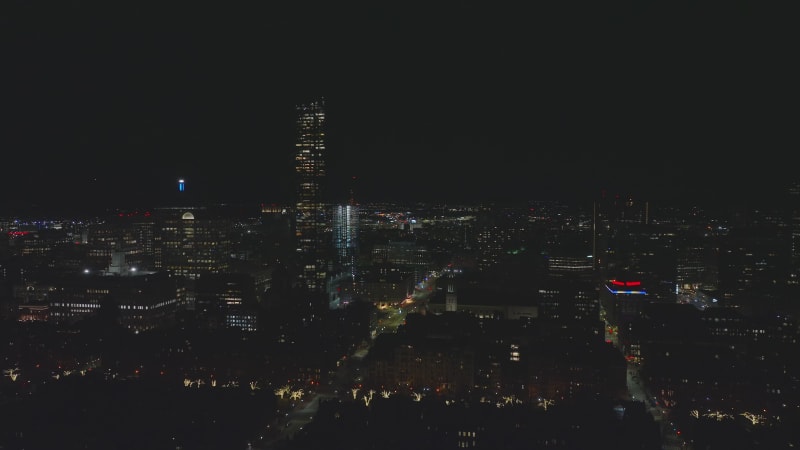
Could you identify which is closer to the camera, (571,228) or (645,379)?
(645,379)

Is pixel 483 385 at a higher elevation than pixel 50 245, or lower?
lower

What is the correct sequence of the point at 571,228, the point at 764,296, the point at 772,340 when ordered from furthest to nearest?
the point at 571,228 < the point at 764,296 < the point at 772,340

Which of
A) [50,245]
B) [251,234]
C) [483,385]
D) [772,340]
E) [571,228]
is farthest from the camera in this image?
[571,228]

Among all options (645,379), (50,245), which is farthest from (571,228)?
(50,245)

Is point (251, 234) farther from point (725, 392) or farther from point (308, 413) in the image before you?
point (725, 392)

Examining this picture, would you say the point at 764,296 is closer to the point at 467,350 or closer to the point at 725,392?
the point at 725,392

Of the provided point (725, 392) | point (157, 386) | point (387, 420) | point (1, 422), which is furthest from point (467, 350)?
point (1, 422)
